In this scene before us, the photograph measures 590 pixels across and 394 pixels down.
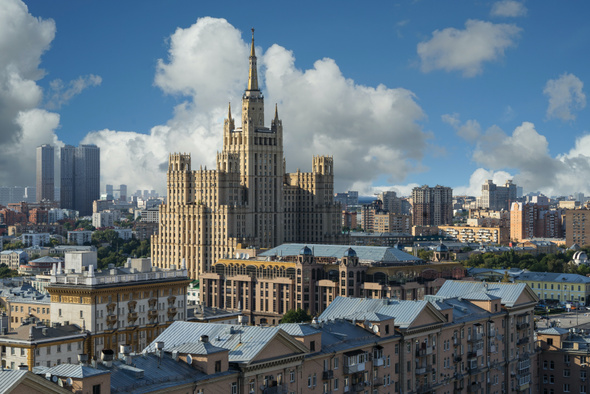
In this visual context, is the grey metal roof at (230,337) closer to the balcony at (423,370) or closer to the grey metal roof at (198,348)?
the grey metal roof at (198,348)

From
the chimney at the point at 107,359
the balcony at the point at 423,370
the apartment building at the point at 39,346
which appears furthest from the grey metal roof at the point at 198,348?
the apartment building at the point at 39,346

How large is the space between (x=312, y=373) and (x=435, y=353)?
59.0ft

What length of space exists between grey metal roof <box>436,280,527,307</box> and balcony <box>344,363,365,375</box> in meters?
23.7

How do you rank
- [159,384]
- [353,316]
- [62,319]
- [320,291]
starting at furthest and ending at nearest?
[320,291] → [62,319] → [353,316] → [159,384]

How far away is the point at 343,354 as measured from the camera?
73.3 meters

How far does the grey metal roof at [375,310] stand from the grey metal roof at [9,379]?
34225 mm

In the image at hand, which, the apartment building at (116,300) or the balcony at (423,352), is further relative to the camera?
the apartment building at (116,300)

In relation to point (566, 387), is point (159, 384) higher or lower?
higher

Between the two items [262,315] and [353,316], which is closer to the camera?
[353,316]

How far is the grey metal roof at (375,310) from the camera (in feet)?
263

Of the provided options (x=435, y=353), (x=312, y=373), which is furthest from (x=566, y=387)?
Result: (x=312, y=373)

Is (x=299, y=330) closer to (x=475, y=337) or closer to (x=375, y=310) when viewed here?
(x=375, y=310)

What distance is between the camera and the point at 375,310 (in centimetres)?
8394

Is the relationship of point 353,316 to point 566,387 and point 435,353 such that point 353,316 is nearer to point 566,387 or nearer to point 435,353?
point 435,353
